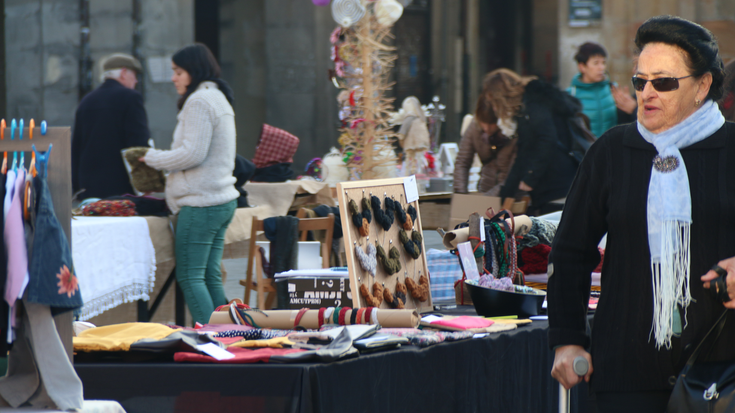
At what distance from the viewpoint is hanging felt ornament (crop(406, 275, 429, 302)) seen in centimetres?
304

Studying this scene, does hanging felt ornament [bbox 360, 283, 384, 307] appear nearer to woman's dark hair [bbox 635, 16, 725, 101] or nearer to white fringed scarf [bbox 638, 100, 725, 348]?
white fringed scarf [bbox 638, 100, 725, 348]

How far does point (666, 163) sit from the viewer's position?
1.76m

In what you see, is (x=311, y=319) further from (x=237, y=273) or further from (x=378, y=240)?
(x=237, y=273)

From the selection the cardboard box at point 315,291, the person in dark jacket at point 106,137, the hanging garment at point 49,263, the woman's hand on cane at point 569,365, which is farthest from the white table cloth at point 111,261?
the woman's hand on cane at point 569,365

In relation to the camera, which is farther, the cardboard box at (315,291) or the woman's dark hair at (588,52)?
the woman's dark hair at (588,52)

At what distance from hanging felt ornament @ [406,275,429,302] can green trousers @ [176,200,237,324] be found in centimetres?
184

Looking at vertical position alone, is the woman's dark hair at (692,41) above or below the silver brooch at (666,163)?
above

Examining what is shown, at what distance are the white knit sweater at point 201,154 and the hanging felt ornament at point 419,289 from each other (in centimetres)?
183

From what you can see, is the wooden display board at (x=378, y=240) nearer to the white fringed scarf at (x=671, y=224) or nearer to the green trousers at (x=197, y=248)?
the white fringed scarf at (x=671, y=224)

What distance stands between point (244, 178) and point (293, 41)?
6186mm

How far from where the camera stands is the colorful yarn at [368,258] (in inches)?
111

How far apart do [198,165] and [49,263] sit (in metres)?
2.89


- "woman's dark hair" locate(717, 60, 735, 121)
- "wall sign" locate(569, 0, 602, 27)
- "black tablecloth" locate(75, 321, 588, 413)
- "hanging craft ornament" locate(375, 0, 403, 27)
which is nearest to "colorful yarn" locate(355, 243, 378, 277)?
"black tablecloth" locate(75, 321, 588, 413)

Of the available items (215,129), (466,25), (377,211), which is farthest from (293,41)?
(377,211)
